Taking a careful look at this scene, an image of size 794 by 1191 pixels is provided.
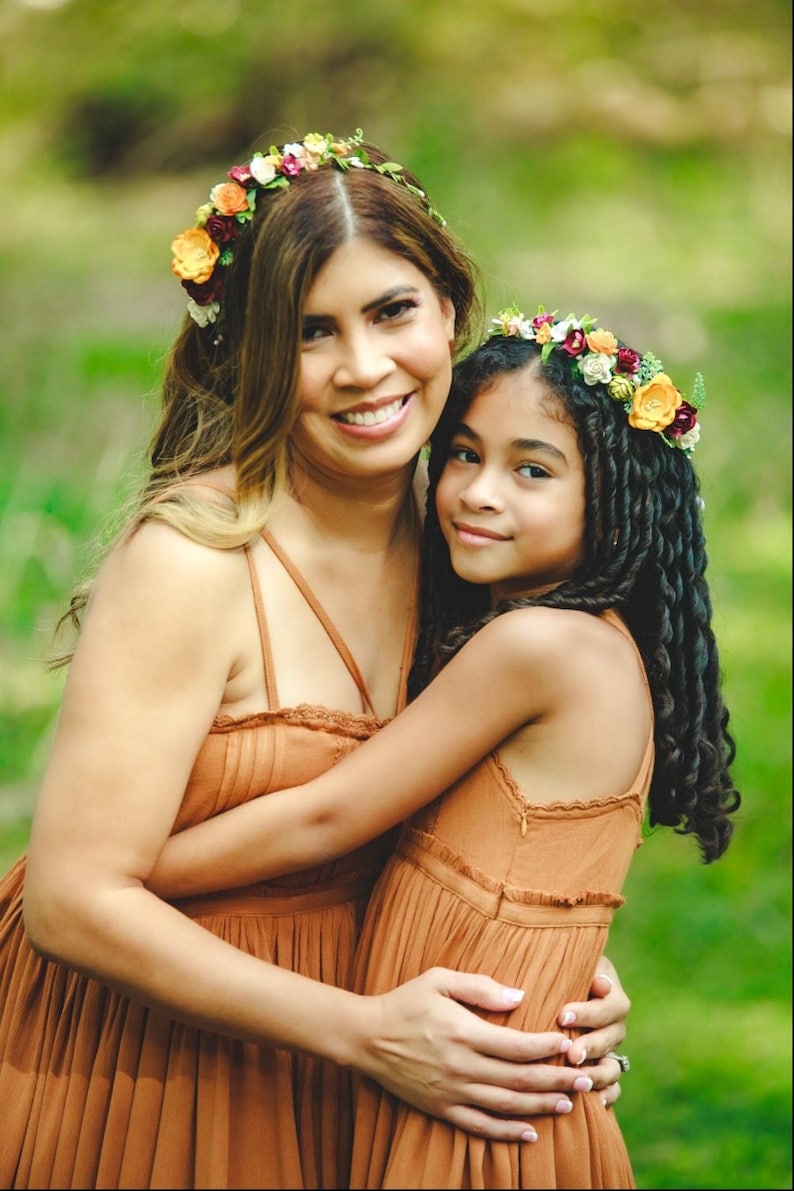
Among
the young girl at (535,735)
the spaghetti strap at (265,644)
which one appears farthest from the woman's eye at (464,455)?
the spaghetti strap at (265,644)

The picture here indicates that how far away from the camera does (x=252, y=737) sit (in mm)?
2621

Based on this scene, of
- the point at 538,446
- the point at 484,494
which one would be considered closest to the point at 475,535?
the point at 484,494

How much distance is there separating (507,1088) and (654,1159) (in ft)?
6.29

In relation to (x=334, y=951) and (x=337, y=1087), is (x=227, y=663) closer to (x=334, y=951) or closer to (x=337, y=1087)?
(x=334, y=951)

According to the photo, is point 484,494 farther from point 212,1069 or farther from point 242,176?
point 212,1069

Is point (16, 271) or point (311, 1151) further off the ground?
point (16, 271)

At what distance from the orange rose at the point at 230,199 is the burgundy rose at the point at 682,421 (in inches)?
33.3

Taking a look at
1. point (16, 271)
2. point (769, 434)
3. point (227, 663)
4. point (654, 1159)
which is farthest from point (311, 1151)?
point (16, 271)

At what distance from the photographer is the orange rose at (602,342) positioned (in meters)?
2.80

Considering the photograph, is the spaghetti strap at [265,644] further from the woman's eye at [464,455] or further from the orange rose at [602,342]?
the orange rose at [602,342]

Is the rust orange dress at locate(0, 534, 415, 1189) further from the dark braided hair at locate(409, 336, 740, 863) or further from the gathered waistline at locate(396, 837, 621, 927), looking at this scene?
the dark braided hair at locate(409, 336, 740, 863)

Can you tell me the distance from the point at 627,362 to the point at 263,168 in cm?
72

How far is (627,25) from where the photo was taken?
41.7 ft

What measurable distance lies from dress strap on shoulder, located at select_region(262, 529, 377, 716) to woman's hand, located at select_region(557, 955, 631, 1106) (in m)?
0.62
